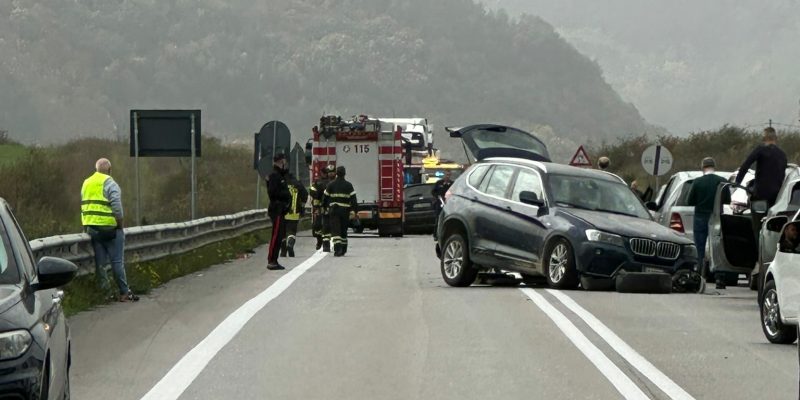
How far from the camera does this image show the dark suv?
69.8 ft

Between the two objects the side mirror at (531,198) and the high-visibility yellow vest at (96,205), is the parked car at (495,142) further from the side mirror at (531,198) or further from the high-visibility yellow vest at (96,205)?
the high-visibility yellow vest at (96,205)

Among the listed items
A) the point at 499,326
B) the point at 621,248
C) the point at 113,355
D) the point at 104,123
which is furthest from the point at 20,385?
the point at 104,123

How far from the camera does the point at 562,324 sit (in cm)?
1666

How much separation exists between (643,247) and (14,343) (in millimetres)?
14176

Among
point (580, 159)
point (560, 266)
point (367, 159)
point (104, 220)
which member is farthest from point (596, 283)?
point (367, 159)

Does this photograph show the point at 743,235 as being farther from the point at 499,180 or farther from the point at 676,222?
the point at 676,222

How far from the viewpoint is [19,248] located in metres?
9.28

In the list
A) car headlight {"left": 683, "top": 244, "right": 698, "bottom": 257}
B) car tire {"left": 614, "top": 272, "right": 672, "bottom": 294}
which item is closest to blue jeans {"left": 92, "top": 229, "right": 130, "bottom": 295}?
car tire {"left": 614, "top": 272, "right": 672, "bottom": 294}

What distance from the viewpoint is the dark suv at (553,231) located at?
69.8 feet

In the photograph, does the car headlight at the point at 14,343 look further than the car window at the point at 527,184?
No

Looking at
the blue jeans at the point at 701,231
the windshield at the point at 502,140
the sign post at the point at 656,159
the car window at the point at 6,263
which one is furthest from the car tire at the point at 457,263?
the sign post at the point at 656,159

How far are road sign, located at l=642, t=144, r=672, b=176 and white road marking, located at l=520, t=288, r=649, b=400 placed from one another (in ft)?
67.7

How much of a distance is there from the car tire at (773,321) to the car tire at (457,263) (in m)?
7.56

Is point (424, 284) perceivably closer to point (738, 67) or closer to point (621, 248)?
point (621, 248)
